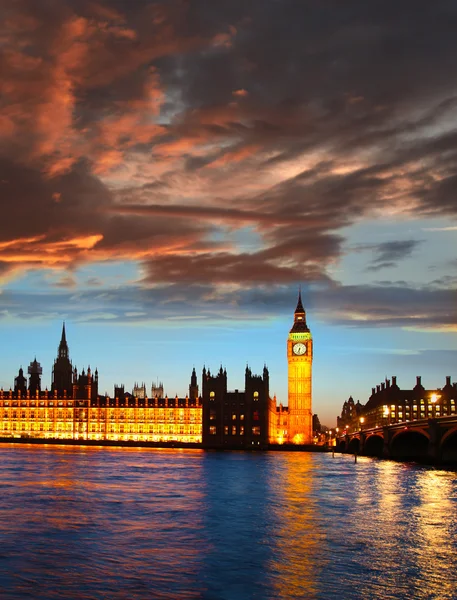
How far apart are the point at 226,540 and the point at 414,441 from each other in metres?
102

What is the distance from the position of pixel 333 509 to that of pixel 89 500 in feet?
66.8

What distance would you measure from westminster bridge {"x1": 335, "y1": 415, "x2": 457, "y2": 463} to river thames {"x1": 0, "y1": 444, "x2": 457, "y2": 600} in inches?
908

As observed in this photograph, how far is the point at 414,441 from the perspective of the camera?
461 ft

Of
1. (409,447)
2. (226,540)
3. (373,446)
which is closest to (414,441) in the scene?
(409,447)

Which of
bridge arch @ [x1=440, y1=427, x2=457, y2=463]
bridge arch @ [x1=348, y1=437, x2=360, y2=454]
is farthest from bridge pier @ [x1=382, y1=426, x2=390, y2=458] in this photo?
bridge arch @ [x1=348, y1=437, x2=360, y2=454]

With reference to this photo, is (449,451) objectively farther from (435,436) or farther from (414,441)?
(435,436)

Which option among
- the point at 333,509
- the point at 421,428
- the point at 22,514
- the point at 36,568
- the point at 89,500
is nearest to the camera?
the point at 36,568

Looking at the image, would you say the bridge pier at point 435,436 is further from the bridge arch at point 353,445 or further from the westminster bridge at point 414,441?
the bridge arch at point 353,445

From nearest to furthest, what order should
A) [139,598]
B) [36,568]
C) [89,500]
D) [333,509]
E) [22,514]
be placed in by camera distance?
[139,598] → [36,568] → [22,514] → [333,509] → [89,500]

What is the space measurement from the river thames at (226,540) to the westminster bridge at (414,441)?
2307cm

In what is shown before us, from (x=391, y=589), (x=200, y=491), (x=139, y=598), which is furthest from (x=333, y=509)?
(x=139, y=598)

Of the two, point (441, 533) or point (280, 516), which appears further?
point (280, 516)

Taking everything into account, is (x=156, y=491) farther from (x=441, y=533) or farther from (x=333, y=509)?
(x=441, y=533)

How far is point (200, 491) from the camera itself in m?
75.8
